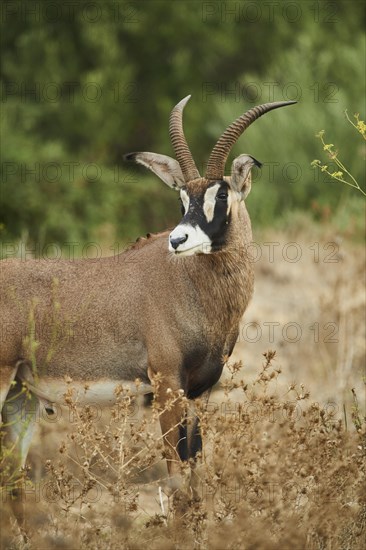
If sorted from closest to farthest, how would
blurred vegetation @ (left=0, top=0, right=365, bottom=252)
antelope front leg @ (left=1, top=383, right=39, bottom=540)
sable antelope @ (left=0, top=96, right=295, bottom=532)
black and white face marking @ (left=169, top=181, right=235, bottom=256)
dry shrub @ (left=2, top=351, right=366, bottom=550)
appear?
dry shrub @ (left=2, top=351, right=366, bottom=550) < black and white face marking @ (left=169, top=181, right=235, bottom=256) < sable antelope @ (left=0, top=96, right=295, bottom=532) < antelope front leg @ (left=1, top=383, right=39, bottom=540) < blurred vegetation @ (left=0, top=0, right=365, bottom=252)

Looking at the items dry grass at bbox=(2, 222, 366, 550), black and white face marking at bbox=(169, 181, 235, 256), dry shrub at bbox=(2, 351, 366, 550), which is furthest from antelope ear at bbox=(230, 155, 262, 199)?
dry shrub at bbox=(2, 351, 366, 550)

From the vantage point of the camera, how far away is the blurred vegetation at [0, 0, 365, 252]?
1914cm

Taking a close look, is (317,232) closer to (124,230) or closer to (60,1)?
(124,230)

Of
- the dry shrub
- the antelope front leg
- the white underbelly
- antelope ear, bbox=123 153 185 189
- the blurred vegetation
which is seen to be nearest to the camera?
the dry shrub

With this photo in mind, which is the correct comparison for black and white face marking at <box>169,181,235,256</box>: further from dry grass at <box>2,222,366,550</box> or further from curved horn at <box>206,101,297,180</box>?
dry grass at <box>2,222,366,550</box>

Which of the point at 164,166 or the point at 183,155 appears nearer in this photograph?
the point at 183,155

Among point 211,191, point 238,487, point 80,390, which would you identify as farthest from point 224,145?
point 238,487

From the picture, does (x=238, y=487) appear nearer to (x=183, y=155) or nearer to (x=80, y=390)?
(x=80, y=390)

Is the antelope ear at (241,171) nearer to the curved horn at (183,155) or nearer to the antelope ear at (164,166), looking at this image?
the curved horn at (183,155)

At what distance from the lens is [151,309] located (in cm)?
765

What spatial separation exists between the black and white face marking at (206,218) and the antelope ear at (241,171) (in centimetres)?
11

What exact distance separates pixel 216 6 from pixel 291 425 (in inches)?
796

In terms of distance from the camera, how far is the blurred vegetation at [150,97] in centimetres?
1914

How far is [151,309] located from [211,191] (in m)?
0.92
